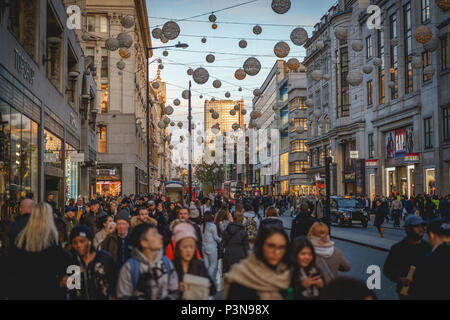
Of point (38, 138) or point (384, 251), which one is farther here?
point (38, 138)

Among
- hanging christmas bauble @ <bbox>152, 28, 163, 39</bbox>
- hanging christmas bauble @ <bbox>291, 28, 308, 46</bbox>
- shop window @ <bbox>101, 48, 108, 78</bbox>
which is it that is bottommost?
hanging christmas bauble @ <bbox>291, 28, 308, 46</bbox>

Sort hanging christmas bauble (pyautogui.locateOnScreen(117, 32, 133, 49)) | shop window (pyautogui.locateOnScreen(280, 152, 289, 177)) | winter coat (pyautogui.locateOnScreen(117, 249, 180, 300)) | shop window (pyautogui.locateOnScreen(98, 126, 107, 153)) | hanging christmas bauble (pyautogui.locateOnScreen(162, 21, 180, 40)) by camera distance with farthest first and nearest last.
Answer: shop window (pyautogui.locateOnScreen(280, 152, 289, 177)) → shop window (pyautogui.locateOnScreen(98, 126, 107, 153)) → hanging christmas bauble (pyautogui.locateOnScreen(117, 32, 133, 49)) → hanging christmas bauble (pyautogui.locateOnScreen(162, 21, 180, 40)) → winter coat (pyautogui.locateOnScreen(117, 249, 180, 300))

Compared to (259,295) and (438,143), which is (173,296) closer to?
(259,295)

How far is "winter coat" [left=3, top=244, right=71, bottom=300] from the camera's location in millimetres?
5500

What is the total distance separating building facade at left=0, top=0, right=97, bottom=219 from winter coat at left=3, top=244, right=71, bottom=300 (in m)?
9.58

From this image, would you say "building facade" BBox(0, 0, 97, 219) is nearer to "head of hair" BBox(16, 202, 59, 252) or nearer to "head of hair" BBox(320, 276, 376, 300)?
"head of hair" BBox(16, 202, 59, 252)

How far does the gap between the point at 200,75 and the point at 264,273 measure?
17.0m

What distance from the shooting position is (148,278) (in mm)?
Result: 4785

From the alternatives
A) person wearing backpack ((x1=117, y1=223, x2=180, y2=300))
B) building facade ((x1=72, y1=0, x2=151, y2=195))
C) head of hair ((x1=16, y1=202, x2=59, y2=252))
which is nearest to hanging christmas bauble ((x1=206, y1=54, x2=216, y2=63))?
head of hair ((x1=16, y1=202, x2=59, y2=252))

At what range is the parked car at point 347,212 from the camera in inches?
1181
